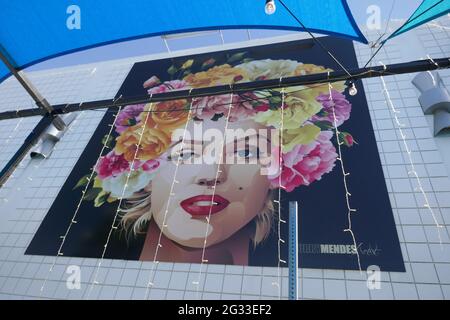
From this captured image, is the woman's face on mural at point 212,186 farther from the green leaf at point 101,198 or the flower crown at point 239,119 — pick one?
the green leaf at point 101,198

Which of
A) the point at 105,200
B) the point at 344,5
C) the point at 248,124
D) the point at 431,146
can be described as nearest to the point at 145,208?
the point at 105,200

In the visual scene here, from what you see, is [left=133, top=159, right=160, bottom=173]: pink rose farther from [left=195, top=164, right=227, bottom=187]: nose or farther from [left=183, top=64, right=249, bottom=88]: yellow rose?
[left=183, top=64, right=249, bottom=88]: yellow rose

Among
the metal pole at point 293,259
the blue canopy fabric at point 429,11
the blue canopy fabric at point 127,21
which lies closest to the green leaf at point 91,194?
the blue canopy fabric at point 127,21

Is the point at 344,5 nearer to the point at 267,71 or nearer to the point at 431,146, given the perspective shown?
the point at 431,146

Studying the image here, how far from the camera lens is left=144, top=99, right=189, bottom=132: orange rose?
178 inches

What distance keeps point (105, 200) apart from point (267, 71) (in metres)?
2.76

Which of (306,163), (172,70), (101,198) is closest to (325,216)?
(306,163)

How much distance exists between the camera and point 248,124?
4141 mm

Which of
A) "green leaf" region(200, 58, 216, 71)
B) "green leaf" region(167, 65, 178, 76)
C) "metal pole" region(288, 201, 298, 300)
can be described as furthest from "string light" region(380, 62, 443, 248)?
"green leaf" region(167, 65, 178, 76)

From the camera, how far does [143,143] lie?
4504 millimetres

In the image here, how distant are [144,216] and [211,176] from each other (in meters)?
0.86

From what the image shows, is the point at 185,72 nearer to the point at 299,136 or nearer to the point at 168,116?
the point at 168,116

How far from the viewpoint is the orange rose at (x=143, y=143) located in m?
4.35

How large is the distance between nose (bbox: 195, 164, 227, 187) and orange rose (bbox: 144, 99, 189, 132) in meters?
0.90
